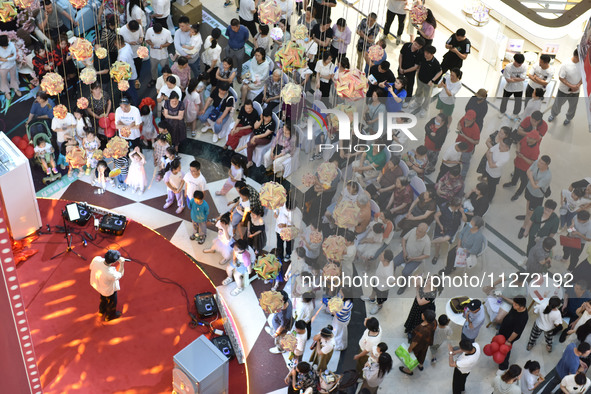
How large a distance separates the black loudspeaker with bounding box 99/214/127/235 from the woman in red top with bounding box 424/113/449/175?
4.08 meters

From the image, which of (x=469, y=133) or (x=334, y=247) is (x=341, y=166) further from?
(x=334, y=247)

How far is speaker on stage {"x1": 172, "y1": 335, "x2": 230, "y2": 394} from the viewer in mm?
8836

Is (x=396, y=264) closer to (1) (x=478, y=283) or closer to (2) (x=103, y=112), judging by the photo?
(1) (x=478, y=283)

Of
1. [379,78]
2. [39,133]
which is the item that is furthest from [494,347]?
[39,133]

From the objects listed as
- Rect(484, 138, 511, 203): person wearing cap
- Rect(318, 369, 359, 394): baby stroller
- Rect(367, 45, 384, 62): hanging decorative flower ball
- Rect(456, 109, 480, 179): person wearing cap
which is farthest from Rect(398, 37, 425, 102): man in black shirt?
Rect(318, 369, 359, 394): baby stroller

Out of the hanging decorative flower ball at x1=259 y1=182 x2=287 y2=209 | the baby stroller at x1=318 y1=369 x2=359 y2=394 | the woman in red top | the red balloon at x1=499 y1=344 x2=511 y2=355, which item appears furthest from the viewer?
the woman in red top

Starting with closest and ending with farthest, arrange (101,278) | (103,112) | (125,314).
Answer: (101,278) → (125,314) → (103,112)

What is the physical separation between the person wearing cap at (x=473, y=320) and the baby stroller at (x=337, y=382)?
1.33 meters

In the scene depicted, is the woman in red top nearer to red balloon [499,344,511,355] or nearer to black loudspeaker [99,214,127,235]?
red balloon [499,344,511,355]

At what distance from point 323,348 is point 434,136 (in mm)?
3702

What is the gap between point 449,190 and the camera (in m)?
10.7

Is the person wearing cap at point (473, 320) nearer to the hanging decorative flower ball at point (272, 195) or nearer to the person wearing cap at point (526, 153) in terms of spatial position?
the person wearing cap at point (526, 153)

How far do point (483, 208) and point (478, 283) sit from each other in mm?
946

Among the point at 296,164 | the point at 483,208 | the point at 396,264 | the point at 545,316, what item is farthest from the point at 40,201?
the point at 545,316
